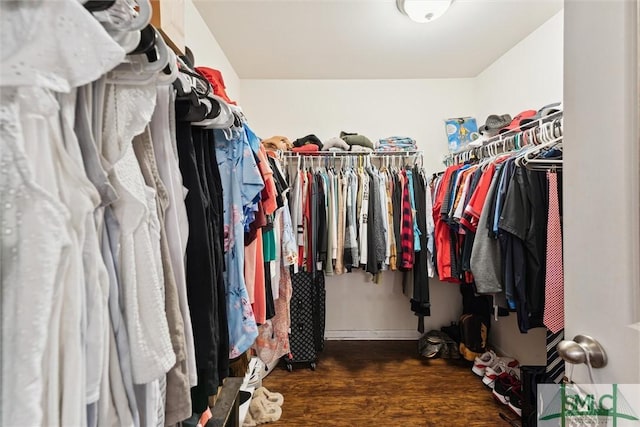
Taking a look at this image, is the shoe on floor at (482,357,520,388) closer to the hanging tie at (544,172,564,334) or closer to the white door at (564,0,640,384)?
the hanging tie at (544,172,564,334)

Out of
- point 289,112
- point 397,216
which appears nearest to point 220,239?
point 397,216

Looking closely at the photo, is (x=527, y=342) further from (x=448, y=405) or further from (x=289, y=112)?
(x=289, y=112)

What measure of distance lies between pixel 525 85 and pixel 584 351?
232 centimetres

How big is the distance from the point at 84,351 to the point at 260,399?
1803 mm

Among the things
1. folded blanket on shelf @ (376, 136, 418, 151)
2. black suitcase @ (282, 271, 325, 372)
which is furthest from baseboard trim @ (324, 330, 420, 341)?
folded blanket on shelf @ (376, 136, 418, 151)

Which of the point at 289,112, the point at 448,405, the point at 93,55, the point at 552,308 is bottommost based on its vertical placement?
the point at 448,405

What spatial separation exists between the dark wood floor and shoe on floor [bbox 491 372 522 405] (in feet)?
0.16

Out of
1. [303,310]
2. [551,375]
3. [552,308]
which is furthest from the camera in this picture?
[303,310]

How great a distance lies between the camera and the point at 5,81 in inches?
13.7

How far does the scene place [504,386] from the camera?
1.96 metres

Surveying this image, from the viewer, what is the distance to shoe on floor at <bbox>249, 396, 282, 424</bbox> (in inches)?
71.1

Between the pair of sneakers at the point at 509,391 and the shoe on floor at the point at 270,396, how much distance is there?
1393 millimetres

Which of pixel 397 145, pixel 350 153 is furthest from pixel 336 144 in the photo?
pixel 397 145

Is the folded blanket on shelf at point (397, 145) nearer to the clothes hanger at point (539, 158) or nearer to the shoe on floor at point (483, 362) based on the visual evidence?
the clothes hanger at point (539, 158)
